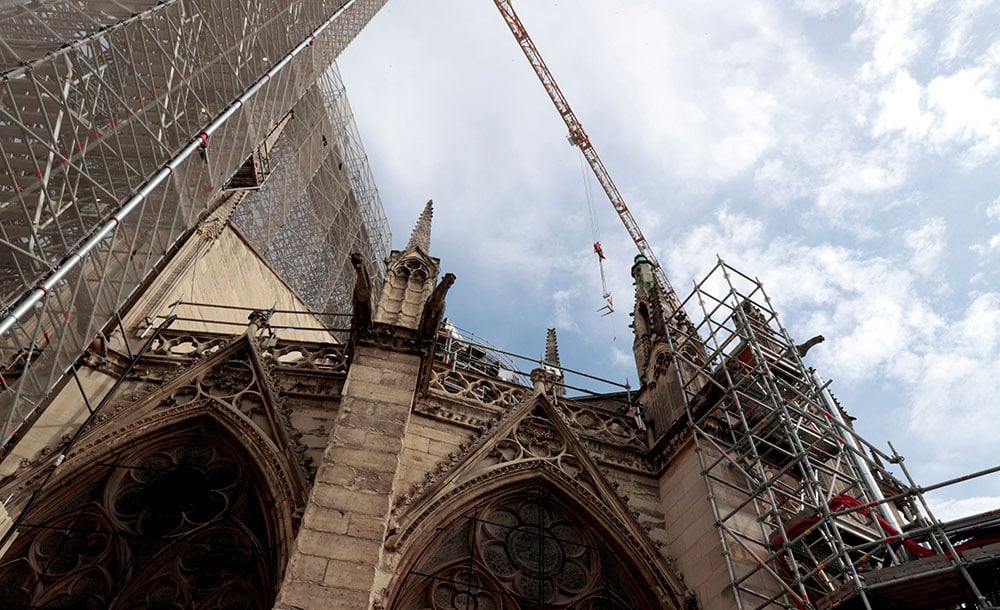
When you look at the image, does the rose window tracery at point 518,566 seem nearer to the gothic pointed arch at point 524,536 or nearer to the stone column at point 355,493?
the gothic pointed arch at point 524,536

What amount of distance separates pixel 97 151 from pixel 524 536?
652cm

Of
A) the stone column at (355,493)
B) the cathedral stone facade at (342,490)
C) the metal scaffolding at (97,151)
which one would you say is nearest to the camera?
the stone column at (355,493)

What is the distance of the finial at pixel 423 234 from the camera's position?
32.6 ft

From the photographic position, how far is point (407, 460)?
7.94 metres

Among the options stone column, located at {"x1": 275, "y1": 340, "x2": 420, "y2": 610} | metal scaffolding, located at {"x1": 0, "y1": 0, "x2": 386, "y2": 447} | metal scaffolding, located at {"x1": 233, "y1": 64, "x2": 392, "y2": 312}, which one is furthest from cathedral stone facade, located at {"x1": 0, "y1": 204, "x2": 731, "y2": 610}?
metal scaffolding, located at {"x1": 233, "y1": 64, "x2": 392, "y2": 312}

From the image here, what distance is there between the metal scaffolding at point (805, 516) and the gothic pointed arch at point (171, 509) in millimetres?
4719

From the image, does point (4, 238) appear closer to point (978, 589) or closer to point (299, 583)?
point (299, 583)

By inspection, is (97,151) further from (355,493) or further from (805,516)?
(805,516)

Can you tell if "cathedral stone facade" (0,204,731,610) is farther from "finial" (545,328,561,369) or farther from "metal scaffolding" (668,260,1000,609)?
"finial" (545,328,561,369)

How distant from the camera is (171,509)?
7.28 meters

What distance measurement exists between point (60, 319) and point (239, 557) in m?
2.97

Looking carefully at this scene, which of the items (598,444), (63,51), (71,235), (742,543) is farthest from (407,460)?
(63,51)

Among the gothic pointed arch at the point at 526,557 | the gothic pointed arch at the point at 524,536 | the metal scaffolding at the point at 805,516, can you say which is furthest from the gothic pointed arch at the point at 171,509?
the metal scaffolding at the point at 805,516

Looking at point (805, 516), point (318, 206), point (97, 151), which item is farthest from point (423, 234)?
point (318, 206)
